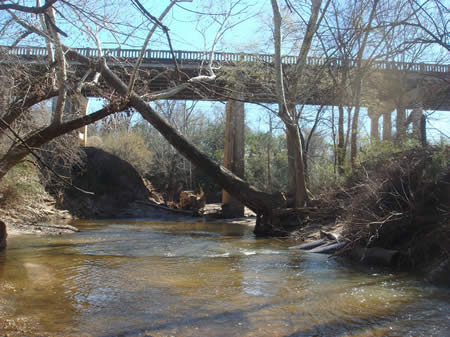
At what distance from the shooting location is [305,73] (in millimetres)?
14984

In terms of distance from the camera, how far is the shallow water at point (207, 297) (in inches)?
127

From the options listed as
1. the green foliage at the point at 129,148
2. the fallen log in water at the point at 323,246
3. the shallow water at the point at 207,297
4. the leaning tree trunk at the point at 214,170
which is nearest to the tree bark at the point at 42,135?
the shallow water at the point at 207,297

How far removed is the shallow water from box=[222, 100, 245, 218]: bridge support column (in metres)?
13.9

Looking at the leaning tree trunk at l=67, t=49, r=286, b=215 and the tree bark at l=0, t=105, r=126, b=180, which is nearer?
the tree bark at l=0, t=105, r=126, b=180

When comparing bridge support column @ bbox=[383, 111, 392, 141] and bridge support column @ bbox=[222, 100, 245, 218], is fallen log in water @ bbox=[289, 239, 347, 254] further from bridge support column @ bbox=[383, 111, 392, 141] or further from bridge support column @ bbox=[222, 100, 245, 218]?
bridge support column @ bbox=[222, 100, 245, 218]

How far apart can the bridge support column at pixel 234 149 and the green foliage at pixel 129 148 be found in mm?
8409

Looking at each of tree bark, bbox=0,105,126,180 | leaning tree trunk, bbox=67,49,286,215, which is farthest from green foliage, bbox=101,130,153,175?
tree bark, bbox=0,105,126,180

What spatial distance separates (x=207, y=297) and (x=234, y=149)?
1755cm

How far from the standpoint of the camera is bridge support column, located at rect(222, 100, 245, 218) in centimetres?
2097

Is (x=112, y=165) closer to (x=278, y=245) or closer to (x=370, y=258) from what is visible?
(x=278, y=245)

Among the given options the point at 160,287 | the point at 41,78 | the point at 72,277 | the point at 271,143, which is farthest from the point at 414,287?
the point at 271,143

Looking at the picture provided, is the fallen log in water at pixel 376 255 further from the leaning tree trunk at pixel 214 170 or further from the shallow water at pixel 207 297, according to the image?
the leaning tree trunk at pixel 214 170

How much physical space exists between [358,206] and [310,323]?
12.6ft

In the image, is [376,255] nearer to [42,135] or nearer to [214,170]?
[214,170]
